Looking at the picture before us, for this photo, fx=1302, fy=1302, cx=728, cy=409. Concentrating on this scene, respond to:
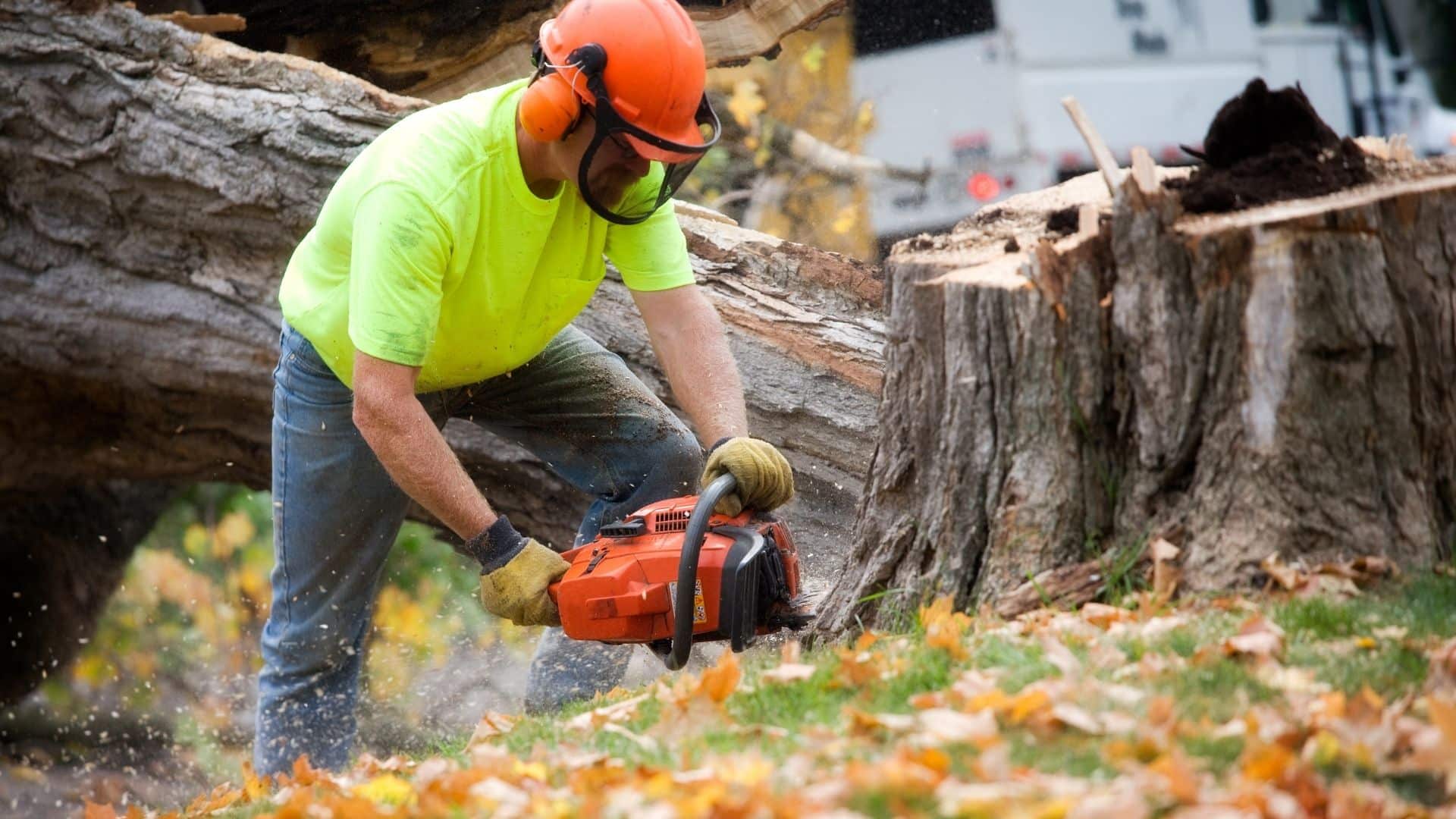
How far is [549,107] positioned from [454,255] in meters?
0.48

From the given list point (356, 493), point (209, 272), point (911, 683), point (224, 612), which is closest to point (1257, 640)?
point (911, 683)

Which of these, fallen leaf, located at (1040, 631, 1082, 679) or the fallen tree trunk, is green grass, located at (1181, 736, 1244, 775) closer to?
fallen leaf, located at (1040, 631, 1082, 679)

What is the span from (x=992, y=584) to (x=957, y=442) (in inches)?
12.9

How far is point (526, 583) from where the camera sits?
3.33 meters

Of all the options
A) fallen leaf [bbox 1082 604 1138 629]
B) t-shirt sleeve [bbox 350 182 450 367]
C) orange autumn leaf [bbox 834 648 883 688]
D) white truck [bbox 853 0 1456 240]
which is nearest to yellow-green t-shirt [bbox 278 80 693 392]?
t-shirt sleeve [bbox 350 182 450 367]

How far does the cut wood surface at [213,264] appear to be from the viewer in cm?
445

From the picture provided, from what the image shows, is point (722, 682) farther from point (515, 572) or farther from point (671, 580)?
point (515, 572)

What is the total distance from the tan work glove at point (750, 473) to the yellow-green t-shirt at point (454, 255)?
0.69m

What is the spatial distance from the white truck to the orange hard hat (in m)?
6.36

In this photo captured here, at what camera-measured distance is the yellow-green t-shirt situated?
10.2ft

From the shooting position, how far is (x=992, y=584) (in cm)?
292

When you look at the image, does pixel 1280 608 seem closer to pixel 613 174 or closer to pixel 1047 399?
pixel 1047 399

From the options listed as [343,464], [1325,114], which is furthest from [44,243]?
[1325,114]

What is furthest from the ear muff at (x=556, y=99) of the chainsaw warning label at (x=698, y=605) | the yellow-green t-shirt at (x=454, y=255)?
the chainsaw warning label at (x=698, y=605)
